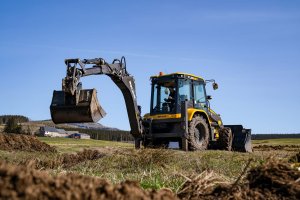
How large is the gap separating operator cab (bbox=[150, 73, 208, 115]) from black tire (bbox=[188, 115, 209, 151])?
0.67 m

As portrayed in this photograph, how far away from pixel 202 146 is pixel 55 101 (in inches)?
273

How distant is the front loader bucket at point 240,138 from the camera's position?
21.8 metres

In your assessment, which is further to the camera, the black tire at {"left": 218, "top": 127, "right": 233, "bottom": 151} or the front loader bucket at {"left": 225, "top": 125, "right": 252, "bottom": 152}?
the front loader bucket at {"left": 225, "top": 125, "right": 252, "bottom": 152}

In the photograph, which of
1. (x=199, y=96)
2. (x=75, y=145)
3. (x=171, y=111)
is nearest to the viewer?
(x=171, y=111)

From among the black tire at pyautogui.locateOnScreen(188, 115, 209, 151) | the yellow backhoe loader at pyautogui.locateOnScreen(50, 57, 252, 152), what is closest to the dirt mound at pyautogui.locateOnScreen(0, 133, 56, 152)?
the yellow backhoe loader at pyautogui.locateOnScreen(50, 57, 252, 152)

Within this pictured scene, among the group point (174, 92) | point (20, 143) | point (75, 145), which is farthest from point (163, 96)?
point (75, 145)

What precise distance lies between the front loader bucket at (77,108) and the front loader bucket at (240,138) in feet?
28.7

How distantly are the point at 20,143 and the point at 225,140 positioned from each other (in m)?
9.24

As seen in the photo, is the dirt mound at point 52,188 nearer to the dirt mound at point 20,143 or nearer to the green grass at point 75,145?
the dirt mound at point 20,143

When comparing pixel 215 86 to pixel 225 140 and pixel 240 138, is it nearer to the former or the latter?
pixel 225 140

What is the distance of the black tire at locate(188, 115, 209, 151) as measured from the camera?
18.6 metres

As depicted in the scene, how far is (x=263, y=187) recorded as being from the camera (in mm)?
3426

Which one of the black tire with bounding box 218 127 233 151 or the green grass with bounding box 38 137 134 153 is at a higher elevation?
the black tire with bounding box 218 127 233 151

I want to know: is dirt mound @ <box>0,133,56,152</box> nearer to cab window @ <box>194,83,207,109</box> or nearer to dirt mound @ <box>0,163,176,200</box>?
cab window @ <box>194,83,207,109</box>
